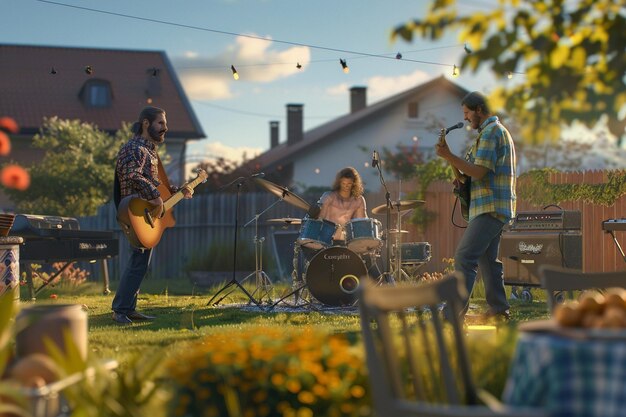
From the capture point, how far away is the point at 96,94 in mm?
34438

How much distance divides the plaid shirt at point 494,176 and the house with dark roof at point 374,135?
25.5m

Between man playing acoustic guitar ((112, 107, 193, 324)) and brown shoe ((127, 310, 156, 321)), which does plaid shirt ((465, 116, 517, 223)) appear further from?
brown shoe ((127, 310, 156, 321))

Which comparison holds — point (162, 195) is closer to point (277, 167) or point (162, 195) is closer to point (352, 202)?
point (352, 202)

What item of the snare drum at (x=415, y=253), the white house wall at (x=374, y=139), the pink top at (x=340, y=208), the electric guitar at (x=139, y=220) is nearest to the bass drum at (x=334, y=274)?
the pink top at (x=340, y=208)

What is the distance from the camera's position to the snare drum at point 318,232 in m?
11.4

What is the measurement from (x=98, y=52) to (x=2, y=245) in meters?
29.6

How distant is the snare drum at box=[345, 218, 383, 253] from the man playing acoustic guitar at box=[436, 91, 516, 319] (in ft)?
8.67

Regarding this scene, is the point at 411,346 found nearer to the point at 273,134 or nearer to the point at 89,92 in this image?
the point at 89,92

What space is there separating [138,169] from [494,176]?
330cm

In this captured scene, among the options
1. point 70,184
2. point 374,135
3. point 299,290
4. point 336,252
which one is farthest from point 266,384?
point 374,135

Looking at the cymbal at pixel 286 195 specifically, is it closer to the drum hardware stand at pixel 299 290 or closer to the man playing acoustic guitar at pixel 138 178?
the drum hardware stand at pixel 299 290

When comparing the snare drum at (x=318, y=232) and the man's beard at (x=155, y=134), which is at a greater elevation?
the man's beard at (x=155, y=134)

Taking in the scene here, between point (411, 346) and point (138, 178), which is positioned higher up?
point (138, 178)

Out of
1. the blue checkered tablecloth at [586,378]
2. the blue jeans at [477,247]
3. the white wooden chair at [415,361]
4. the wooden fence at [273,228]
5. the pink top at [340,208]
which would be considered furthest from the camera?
the wooden fence at [273,228]
